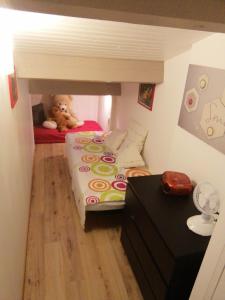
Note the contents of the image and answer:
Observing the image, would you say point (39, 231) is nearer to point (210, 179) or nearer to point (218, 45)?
point (210, 179)

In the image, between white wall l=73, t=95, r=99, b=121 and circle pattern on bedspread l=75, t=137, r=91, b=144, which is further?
white wall l=73, t=95, r=99, b=121

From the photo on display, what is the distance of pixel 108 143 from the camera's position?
3203 mm

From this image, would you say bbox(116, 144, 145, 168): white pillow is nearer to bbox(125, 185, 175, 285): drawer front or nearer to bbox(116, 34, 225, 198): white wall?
bbox(116, 34, 225, 198): white wall

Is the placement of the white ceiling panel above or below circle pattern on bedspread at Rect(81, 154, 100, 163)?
above

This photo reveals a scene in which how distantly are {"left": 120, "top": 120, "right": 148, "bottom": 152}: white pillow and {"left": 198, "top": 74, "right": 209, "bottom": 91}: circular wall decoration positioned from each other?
112 cm

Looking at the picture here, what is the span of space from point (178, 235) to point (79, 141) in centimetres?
232

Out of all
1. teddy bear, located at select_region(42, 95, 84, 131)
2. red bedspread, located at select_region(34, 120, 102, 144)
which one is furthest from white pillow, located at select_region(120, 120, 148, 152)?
teddy bear, located at select_region(42, 95, 84, 131)

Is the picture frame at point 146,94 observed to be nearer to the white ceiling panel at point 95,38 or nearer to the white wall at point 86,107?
the white ceiling panel at point 95,38

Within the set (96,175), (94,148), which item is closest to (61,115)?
(94,148)

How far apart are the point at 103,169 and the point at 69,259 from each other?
0.99 m

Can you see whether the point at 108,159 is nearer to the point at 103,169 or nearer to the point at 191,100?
the point at 103,169

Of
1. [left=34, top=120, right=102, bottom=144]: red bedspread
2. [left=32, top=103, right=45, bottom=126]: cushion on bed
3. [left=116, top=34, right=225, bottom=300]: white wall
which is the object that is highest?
[left=116, top=34, right=225, bottom=300]: white wall

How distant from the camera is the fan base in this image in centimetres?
129

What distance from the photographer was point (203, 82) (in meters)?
1.55
